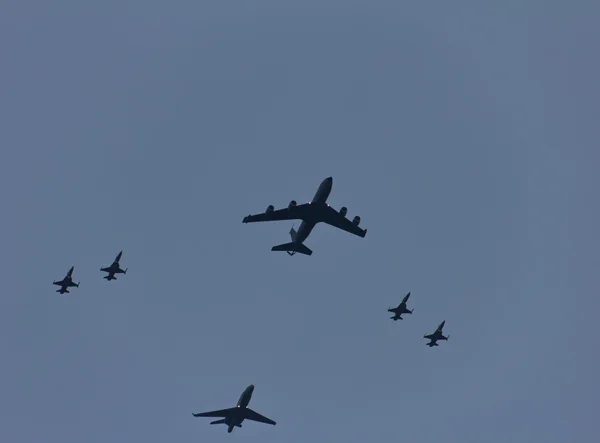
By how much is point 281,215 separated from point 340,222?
768 centimetres

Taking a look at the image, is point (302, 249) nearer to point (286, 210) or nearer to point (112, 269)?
point (286, 210)

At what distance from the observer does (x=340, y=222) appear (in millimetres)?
112188

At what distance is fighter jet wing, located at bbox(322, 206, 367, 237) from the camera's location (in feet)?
363

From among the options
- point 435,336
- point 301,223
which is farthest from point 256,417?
point 435,336

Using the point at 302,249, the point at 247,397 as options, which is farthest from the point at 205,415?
the point at 302,249

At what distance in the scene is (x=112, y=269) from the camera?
470 ft


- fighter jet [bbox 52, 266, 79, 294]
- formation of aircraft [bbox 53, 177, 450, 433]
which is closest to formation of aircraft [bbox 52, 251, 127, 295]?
fighter jet [bbox 52, 266, 79, 294]

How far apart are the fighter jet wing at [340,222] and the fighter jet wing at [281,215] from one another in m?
3.42

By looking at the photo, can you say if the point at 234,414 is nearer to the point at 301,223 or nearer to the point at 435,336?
the point at 301,223

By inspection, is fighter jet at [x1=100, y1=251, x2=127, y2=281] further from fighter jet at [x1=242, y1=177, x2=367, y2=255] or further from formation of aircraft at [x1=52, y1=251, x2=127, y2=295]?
fighter jet at [x1=242, y1=177, x2=367, y2=255]

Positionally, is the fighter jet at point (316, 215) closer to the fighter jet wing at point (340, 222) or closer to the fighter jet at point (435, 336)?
the fighter jet wing at point (340, 222)

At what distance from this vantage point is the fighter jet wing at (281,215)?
109662 millimetres

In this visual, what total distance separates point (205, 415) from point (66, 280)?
37047 millimetres

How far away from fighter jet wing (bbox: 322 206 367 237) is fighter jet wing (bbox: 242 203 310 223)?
3.42 meters
